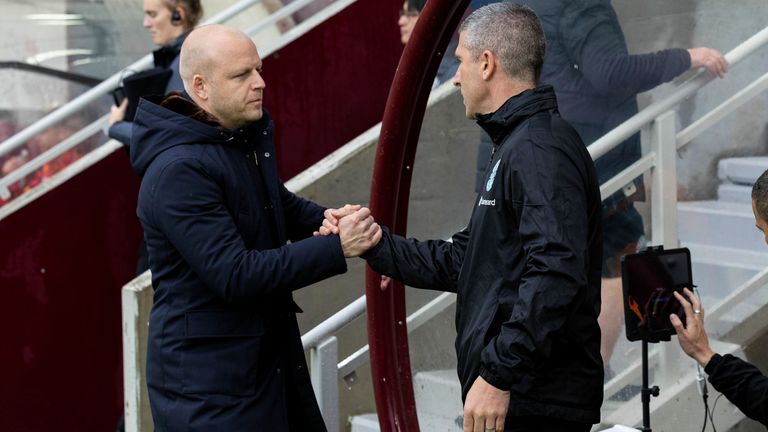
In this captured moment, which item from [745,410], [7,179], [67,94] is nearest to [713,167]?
[745,410]

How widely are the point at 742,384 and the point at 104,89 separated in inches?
156

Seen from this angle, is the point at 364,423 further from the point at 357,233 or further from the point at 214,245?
the point at 214,245

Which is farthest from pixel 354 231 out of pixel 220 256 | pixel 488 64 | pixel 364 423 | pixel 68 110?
pixel 68 110

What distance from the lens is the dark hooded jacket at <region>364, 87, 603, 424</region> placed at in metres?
3.03

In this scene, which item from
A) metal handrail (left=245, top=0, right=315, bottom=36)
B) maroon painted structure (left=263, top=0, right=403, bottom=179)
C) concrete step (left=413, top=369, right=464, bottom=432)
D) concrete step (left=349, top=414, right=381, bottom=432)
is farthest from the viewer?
metal handrail (left=245, top=0, right=315, bottom=36)

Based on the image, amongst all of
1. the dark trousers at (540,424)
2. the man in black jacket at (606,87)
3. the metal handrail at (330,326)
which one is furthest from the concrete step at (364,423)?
the dark trousers at (540,424)

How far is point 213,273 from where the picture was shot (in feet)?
11.2

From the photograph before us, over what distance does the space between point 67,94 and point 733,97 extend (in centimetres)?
469

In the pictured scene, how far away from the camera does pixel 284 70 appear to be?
674 cm

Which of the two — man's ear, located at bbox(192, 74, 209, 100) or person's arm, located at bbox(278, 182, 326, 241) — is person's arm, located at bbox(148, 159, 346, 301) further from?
person's arm, located at bbox(278, 182, 326, 241)

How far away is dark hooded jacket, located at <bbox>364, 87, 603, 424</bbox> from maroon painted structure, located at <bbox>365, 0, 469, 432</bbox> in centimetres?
102

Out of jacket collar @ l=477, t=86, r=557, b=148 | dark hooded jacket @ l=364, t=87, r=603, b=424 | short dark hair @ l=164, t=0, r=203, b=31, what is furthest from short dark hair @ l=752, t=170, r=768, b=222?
short dark hair @ l=164, t=0, r=203, b=31

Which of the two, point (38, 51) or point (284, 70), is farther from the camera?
point (38, 51)

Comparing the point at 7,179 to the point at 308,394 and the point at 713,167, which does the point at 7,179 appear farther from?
the point at 713,167
